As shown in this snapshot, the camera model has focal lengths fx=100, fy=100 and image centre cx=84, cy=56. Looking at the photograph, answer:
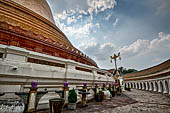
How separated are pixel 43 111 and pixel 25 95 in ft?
4.04

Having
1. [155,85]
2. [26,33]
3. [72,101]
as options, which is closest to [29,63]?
[72,101]

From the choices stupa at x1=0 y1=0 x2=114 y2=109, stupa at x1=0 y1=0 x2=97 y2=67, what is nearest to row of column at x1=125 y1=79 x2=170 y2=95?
stupa at x1=0 y1=0 x2=114 y2=109

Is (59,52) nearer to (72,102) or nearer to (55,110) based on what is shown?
(72,102)

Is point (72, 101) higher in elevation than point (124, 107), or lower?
higher

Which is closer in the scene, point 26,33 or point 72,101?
point 72,101

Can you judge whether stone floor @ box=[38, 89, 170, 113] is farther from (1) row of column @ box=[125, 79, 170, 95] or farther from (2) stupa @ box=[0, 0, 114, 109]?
(1) row of column @ box=[125, 79, 170, 95]

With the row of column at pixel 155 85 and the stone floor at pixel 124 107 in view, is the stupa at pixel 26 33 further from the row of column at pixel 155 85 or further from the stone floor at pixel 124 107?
the row of column at pixel 155 85

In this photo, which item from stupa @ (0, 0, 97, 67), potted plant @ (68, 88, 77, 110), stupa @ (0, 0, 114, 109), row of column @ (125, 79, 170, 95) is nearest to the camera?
stupa @ (0, 0, 114, 109)

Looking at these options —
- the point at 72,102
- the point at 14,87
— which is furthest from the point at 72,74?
the point at 14,87

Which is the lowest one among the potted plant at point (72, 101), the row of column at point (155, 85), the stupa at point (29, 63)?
the row of column at point (155, 85)

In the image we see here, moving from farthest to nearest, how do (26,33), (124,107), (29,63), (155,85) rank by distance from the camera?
1. (155,85)
2. (26,33)
3. (124,107)
4. (29,63)

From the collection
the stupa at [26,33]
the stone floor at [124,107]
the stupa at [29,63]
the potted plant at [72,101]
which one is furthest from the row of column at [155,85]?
the potted plant at [72,101]

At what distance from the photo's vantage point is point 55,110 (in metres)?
3.37

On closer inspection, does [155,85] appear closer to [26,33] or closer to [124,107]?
[124,107]
